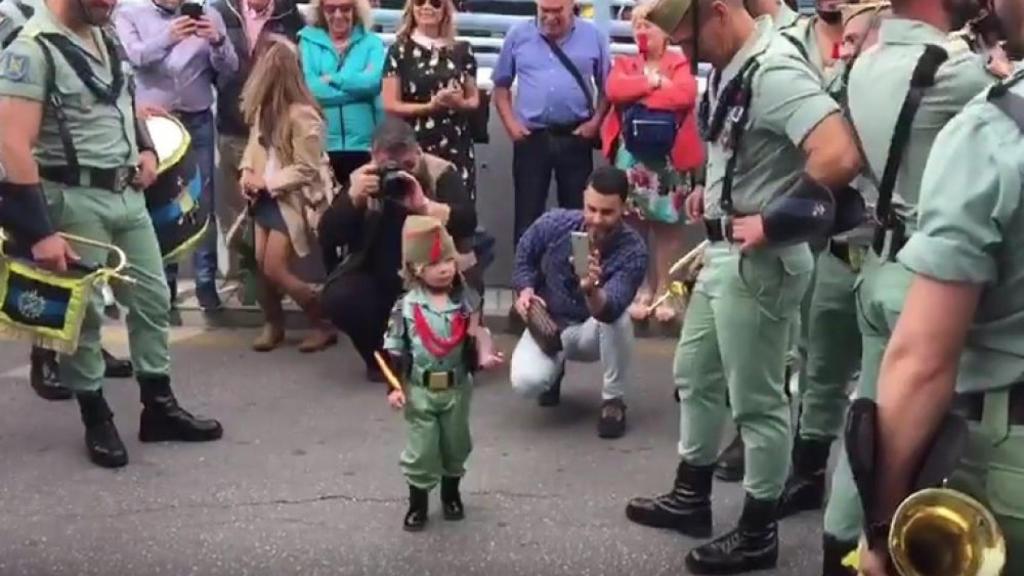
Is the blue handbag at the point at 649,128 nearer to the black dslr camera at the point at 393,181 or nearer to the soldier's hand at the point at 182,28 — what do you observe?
the black dslr camera at the point at 393,181

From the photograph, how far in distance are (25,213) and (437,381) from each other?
1.60 m

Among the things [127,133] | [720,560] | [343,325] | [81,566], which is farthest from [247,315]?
[720,560]

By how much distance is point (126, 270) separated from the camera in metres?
5.57

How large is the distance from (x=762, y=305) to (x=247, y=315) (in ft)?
14.4

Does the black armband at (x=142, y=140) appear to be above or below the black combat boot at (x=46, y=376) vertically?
above

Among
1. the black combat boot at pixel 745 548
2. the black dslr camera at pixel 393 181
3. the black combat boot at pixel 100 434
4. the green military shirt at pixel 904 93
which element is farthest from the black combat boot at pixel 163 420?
the green military shirt at pixel 904 93

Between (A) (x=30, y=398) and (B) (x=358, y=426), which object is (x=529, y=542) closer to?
(B) (x=358, y=426)

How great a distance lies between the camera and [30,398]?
657 centimetres

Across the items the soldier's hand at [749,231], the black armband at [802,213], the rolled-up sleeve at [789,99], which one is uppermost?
the rolled-up sleeve at [789,99]

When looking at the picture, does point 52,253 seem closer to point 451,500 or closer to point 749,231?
point 451,500

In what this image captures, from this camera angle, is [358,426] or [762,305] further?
[358,426]

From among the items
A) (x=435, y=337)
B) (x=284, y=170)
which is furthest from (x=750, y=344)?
(x=284, y=170)

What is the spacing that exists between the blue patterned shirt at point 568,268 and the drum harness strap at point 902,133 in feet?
7.94

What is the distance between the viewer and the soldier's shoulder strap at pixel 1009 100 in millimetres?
2176
